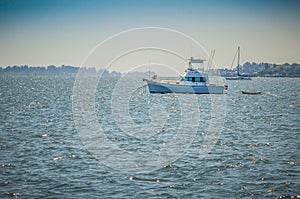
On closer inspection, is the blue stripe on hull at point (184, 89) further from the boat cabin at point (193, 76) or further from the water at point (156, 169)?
the water at point (156, 169)

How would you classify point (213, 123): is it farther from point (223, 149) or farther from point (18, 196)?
point (18, 196)

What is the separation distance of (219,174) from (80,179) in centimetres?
783

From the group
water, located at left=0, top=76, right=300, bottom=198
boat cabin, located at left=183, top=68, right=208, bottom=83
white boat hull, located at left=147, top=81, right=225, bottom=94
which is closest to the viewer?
water, located at left=0, top=76, right=300, bottom=198

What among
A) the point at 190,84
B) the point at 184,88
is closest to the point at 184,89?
the point at 184,88

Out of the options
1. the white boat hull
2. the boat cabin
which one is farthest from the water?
the white boat hull

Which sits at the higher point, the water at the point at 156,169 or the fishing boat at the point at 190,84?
the fishing boat at the point at 190,84

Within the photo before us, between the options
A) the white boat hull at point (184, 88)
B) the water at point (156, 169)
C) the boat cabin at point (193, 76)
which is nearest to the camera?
the water at point (156, 169)

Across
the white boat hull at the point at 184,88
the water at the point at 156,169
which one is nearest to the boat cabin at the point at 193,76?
the white boat hull at the point at 184,88

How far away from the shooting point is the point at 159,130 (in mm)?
39250

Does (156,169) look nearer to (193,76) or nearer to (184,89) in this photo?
(193,76)

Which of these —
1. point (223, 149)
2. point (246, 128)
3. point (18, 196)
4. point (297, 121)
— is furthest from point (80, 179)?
point (297, 121)

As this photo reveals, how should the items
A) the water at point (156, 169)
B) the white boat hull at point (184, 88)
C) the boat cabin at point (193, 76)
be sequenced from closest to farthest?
1. the water at point (156, 169)
2. the boat cabin at point (193, 76)
3. the white boat hull at point (184, 88)

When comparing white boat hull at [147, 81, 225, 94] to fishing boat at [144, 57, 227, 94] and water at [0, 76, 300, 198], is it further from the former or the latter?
water at [0, 76, 300, 198]

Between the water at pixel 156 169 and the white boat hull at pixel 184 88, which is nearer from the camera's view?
the water at pixel 156 169
